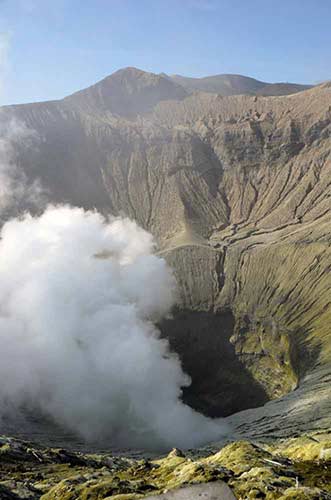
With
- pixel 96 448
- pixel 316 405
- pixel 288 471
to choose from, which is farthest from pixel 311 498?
pixel 96 448

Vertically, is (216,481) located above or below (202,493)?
above

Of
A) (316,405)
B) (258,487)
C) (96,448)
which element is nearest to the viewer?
(258,487)

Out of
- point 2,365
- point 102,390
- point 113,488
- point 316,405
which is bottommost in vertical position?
Result: point 113,488

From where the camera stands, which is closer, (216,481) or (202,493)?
(202,493)

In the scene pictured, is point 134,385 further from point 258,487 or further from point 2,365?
point 258,487

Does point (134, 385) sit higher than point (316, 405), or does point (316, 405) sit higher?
point (134, 385)

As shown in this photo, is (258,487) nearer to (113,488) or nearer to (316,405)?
(113,488)

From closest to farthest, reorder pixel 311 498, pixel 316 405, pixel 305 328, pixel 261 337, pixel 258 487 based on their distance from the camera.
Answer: pixel 311 498 → pixel 258 487 → pixel 316 405 → pixel 305 328 → pixel 261 337

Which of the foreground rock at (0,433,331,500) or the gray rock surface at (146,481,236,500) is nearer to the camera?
the foreground rock at (0,433,331,500)

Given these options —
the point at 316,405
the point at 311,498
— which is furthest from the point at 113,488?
the point at 316,405

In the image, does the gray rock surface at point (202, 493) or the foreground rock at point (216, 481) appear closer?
the foreground rock at point (216, 481)

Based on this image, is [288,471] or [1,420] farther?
[1,420]
